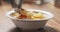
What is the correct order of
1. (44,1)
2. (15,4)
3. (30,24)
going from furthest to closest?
(44,1), (15,4), (30,24)

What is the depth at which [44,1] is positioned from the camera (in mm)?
1565

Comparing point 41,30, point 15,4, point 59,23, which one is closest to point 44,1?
point 15,4

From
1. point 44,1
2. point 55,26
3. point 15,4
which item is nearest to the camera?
point 55,26

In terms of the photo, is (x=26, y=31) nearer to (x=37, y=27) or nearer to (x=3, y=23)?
(x=37, y=27)

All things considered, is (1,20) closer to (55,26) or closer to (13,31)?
(13,31)

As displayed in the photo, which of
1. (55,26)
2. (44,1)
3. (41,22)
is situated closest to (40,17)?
(41,22)

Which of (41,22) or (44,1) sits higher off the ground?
(41,22)

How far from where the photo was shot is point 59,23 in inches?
34.0

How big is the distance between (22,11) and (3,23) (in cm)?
17

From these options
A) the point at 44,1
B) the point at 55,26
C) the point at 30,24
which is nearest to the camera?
the point at 30,24

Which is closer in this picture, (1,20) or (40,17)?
(40,17)

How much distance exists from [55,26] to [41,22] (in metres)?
0.15

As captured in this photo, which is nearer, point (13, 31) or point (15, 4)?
point (13, 31)

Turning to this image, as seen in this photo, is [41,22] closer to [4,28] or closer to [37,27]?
[37,27]
